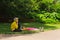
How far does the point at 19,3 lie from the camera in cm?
2169

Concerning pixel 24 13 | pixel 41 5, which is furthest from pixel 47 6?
pixel 24 13

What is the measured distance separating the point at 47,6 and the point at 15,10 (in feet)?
18.0

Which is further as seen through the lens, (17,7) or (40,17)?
(40,17)

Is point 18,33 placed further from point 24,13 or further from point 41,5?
point 41,5

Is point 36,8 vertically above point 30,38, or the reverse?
point 36,8

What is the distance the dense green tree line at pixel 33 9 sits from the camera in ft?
70.7

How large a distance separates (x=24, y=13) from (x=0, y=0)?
2.68 metres

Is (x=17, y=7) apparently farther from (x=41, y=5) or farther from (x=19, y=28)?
(x=19, y=28)

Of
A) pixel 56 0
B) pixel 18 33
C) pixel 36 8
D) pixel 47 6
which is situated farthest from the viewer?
pixel 56 0

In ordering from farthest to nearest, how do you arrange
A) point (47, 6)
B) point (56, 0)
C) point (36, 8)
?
point (56, 0) → point (47, 6) → point (36, 8)

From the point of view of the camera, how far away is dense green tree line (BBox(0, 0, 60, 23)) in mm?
21562

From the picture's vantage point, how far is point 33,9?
79.5 ft

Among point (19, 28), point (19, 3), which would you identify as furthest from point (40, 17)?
point (19, 28)

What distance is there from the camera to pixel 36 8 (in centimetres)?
2412
